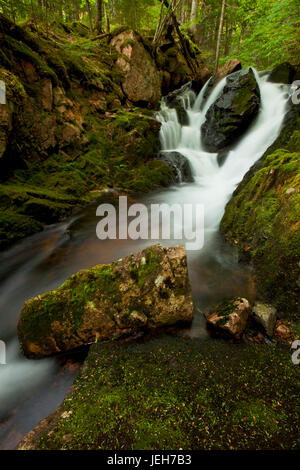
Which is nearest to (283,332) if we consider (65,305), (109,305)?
(109,305)

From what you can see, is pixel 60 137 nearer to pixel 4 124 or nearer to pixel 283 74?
pixel 4 124

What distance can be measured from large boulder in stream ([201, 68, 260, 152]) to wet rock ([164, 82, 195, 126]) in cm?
185

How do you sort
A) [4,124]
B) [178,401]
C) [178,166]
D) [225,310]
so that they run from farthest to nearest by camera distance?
[178,166], [4,124], [225,310], [178,401]

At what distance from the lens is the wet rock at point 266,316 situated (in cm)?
214

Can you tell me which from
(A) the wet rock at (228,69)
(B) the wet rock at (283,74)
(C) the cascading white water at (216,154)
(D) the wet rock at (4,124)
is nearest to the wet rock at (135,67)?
(C) the cascading white water at (216,154)

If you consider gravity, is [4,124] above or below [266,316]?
above

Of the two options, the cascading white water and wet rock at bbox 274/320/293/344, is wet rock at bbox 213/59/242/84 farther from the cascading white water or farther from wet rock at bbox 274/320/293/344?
wet rock at bbox 274/320/293/344

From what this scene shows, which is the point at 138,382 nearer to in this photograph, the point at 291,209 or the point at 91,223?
the point at 291,209

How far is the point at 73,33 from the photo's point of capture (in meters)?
10.2

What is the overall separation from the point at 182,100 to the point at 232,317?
13120 millimetres

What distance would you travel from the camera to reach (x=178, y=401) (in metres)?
1.51

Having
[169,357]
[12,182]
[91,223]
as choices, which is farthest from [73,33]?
[169,357]

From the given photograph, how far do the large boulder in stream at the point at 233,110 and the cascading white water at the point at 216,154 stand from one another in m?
0.41

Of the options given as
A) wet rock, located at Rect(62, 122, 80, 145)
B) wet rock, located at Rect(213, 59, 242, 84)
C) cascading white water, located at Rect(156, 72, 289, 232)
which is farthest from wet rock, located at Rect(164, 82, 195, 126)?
wet rock, located at Rect(62, 122, 80, 145)
